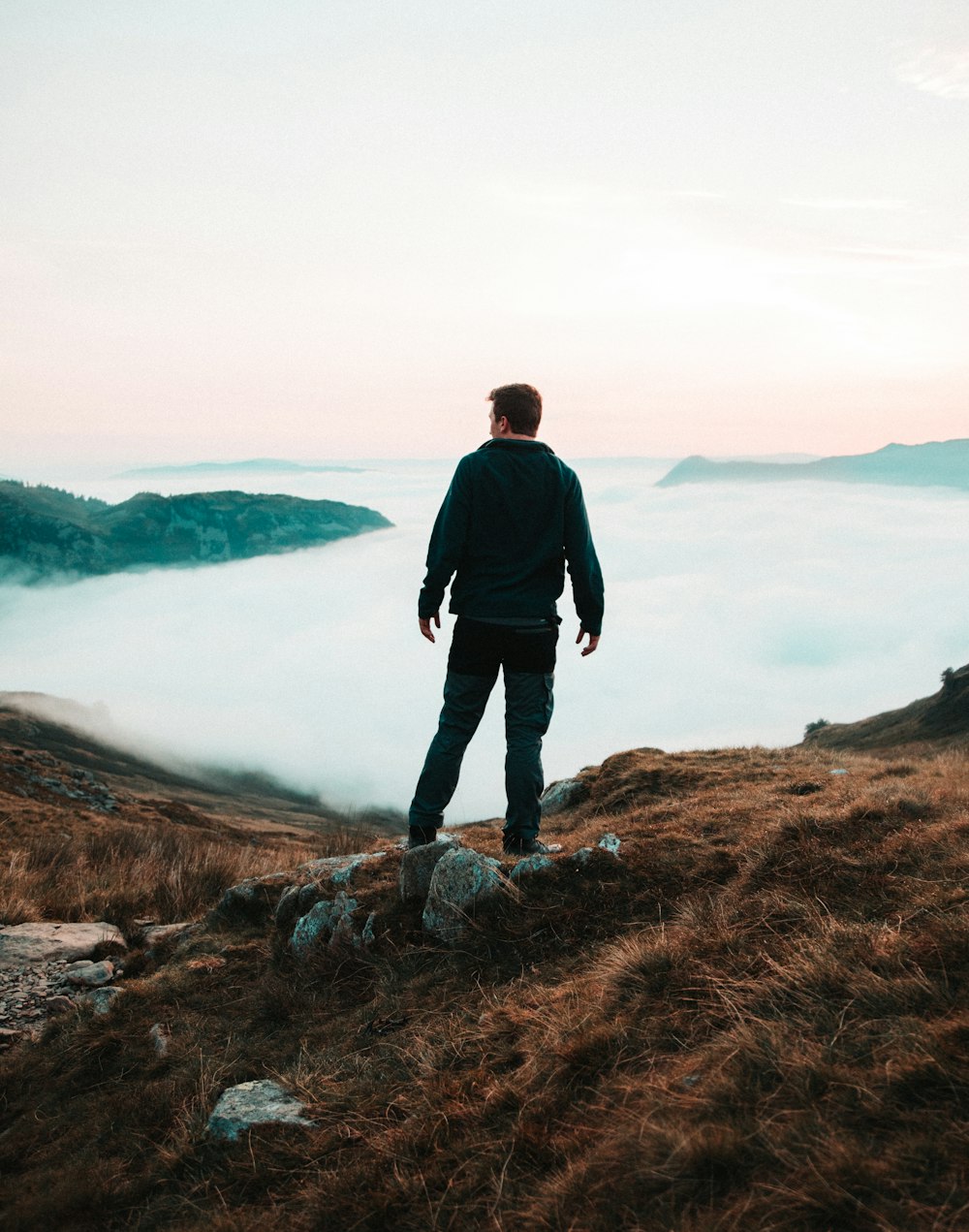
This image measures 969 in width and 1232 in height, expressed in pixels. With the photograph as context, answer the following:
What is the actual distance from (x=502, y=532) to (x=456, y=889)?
2.75 metres

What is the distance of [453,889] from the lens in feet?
16.5

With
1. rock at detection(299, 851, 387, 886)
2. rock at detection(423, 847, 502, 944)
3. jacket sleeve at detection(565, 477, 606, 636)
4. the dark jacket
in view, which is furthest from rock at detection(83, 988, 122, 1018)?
jacket sleeve at detection(565, 477, 606, 636)

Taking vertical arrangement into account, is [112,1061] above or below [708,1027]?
below

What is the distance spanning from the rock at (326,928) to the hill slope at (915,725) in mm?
66992

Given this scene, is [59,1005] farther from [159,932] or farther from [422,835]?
[422,835]

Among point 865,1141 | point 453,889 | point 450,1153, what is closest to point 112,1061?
point 453,889

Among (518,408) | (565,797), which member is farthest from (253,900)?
(565,797)

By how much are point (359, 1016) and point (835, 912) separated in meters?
2.66

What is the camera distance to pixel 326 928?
17.8 ft

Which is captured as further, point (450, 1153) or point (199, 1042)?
point (199, 1042)

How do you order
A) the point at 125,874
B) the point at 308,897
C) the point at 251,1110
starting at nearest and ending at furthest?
the point at 251,1110, the point at 308,897, the point at 125,874

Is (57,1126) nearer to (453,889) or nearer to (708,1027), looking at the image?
(453,889)

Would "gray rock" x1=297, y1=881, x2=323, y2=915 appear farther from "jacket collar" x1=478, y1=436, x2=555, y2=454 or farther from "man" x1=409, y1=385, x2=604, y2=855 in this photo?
"jacket collar" x1=478, y1=436, x2=555, y2=454

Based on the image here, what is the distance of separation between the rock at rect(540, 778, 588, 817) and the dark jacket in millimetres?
4970
